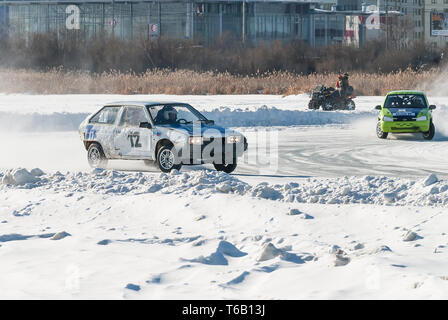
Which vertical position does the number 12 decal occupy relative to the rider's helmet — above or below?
below

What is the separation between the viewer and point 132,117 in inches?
715

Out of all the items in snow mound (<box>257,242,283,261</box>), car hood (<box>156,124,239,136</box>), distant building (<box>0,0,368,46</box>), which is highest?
distant building (<box>0,0,368,46</box>)

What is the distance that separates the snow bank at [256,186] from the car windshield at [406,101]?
12.2 meters

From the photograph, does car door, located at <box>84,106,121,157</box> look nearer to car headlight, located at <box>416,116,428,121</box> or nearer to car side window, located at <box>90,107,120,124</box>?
car side window, located at <box>90,107,120,124</box>

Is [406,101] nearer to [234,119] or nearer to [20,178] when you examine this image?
[234,119]

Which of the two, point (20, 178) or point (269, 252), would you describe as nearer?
point (269, 252)

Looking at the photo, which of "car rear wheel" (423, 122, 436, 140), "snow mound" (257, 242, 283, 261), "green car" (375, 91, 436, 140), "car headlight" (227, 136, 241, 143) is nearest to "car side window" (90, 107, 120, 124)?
"car headlight" (227, 136, 241, 143)

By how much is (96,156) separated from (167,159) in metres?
1.86

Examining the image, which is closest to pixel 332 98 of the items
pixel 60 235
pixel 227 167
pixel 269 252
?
pixel 227 167

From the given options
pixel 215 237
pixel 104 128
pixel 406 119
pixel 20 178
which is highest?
pixel 104 128

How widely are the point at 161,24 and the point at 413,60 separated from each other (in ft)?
114

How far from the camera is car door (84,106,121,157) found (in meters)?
18.3
